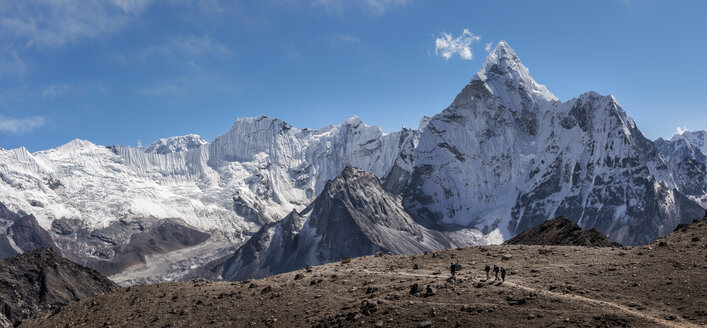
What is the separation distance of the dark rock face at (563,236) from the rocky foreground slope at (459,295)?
55.9ft

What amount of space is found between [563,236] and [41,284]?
114 metres

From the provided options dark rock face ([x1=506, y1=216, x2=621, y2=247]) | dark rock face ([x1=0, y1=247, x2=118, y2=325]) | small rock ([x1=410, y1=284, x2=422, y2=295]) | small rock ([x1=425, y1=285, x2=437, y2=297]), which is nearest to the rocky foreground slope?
small rock ([x1=425, y1=285, x2=437, y2=297])

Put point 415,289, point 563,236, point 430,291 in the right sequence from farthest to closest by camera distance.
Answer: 1. point 563,236
2. point 415,289
3. point 430,291

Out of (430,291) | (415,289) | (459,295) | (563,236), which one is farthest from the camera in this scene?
(563,236)

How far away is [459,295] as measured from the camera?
55219mm

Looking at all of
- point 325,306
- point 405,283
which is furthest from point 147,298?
point 405,283

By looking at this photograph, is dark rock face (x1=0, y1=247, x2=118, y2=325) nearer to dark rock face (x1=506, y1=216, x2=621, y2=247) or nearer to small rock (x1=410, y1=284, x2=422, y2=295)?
dark rock face (x1=506, y1=216, x2=621, y2=247)

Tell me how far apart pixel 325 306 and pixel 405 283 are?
7954mm

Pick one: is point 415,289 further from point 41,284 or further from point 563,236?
point 41,284

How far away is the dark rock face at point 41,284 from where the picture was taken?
14212cm

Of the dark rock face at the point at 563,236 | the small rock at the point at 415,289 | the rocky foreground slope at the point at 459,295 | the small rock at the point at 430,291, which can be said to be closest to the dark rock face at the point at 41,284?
the rocky foreground slope at the point at 459,295

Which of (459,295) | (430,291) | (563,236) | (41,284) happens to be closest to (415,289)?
(430,291)

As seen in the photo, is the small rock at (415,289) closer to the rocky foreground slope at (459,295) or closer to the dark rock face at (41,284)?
the rocky foreground slope at (459,295)

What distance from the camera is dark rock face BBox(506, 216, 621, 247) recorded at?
93900 millimetres
